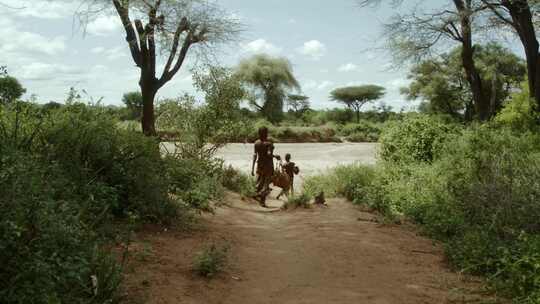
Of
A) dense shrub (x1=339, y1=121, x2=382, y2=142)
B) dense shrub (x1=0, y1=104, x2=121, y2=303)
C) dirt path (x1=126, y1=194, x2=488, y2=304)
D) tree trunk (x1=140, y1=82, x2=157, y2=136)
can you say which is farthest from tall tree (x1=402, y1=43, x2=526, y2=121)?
dense shrub (x1=0, y1=104, x2=121, y2=303)

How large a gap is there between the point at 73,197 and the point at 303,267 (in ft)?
9.04

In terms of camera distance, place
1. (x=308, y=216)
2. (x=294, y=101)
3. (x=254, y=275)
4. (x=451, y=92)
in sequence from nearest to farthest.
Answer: (x=254, y=275) < (x=308, y=216) < (x=451, y=92) < (x=294, y=101)

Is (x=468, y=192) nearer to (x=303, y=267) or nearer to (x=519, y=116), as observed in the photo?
(x=303, y=267)

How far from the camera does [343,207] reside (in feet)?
39.7

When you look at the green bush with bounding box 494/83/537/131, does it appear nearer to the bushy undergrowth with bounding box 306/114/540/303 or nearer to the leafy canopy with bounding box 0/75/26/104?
the bushy undergrowth with bounding box 306/114/540/303

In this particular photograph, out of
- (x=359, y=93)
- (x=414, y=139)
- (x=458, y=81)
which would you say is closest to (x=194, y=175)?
(x=414, y=139)

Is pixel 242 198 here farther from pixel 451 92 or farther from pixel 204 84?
pixel 451 92

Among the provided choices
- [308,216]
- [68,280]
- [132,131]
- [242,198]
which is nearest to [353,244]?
[308,216]

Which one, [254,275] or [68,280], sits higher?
[68,280]

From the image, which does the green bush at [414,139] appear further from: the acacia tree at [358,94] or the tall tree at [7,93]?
the acacia tree at [358,94]

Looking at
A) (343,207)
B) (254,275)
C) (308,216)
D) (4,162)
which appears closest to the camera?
(4,162)

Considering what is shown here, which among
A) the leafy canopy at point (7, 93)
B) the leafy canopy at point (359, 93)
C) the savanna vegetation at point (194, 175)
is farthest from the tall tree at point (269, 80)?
the leafy canopy at point (7, 93)

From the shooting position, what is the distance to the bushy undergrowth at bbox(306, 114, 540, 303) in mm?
6145

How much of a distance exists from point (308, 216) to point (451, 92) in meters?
42.5
